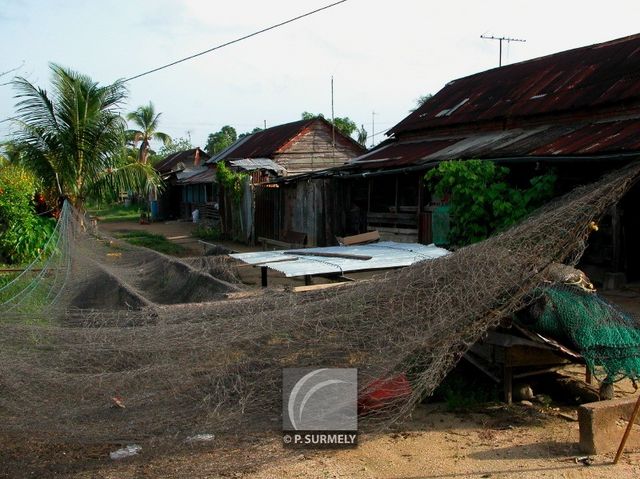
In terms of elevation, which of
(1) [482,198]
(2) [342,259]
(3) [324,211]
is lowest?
(2) [342,259]

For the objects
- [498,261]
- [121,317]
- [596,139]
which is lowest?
[121,317]

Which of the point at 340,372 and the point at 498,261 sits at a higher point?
the point at 498,261

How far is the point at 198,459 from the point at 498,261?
7.06 feet

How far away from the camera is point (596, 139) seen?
8.62 metres

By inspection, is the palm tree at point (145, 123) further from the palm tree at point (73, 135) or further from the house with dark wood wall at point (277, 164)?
the palm tree at point (73, 135)

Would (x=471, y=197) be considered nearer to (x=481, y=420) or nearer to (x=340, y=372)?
(x=481, y=420)

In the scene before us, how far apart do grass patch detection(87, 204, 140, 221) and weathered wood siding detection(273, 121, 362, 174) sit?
1195cm

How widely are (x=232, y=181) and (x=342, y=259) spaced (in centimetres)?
1133

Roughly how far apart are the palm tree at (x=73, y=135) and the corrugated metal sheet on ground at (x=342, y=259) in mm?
6071

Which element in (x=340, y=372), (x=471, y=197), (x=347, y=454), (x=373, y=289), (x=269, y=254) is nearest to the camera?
(x=340, y=372)

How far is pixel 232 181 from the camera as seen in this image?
58.6 feet

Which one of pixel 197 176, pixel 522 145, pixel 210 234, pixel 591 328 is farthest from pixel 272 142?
pixel 591 328

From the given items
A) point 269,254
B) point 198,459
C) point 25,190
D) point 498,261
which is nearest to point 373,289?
point 498,261

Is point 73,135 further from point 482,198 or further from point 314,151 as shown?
point 314,151
